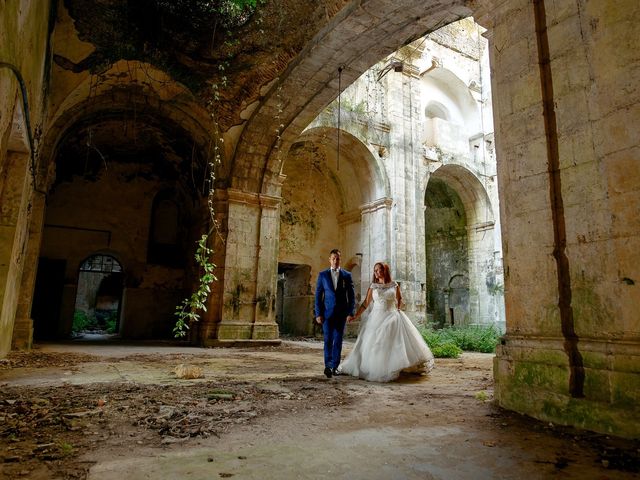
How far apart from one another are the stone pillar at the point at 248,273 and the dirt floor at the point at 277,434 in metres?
4.97

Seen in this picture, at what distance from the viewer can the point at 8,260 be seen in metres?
4.95

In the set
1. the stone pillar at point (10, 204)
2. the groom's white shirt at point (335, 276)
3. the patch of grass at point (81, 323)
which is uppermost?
the stone pillar at point (10, 204)

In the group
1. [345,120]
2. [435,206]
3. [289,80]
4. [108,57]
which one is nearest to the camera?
[108,57]

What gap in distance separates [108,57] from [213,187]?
134 inches

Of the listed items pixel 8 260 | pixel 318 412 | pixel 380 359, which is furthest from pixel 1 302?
pixel 380 359

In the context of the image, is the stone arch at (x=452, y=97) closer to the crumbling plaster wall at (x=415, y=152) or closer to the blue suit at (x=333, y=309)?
the crumbling plaster wall at (x=415, y=152)

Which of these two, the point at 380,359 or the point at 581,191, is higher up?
the point at 581,191

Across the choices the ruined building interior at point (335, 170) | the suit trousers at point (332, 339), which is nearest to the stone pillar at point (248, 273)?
the ruined building interior at point (335, 170)

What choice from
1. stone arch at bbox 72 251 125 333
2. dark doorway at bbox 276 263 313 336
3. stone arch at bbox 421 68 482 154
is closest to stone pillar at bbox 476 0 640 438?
dark doorway at bbox 276 263 313 336

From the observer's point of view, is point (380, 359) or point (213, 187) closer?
point (380, 359)

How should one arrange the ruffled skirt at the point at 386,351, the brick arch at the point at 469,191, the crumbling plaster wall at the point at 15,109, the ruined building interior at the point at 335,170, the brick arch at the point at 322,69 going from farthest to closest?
the brick arch at the point at 469,191 → the brick arch at the point at 322,69 → the ruffled skirt at the point at 386,351 → the crumbling plaster wall at the point at 15,109 → the ruined building interior at the point at 335,170

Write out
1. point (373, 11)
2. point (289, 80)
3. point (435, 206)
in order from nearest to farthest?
point (373, 11)
point (289, 80)
point (435, 206)

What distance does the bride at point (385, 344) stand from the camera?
4770 millimetres

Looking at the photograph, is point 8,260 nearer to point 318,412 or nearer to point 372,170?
point 318,412
